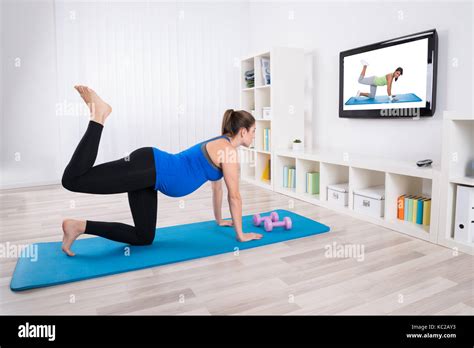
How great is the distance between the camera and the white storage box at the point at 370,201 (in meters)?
2.89

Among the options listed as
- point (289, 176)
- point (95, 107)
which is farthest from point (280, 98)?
point (95, 107)

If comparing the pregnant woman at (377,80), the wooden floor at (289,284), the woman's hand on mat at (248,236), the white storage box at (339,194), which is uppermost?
the pregnant woman at (377,80)

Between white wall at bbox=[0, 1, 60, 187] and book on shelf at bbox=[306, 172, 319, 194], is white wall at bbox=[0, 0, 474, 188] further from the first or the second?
book on shelf at bbox=[306, 172, 319, 194]

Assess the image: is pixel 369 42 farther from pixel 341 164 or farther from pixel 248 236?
pixel 248 236

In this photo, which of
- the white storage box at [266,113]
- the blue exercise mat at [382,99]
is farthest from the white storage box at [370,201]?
the white storage box at [266,113]

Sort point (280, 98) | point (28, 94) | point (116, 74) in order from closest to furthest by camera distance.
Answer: point (280, 98) < point (28, 94) < point (116, 74)

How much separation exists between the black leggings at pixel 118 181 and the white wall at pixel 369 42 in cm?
183

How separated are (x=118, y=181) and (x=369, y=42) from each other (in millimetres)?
2651

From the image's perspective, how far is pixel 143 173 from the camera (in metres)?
2.16

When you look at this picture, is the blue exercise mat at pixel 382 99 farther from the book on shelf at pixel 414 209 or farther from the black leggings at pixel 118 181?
the black leggings at pixel 118 181

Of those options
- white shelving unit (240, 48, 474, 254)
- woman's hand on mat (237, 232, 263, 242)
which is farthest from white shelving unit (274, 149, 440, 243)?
woman's hand on mat (237, 232, 263, 242)

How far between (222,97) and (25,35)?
2.54 metres

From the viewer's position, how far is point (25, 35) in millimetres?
4594
